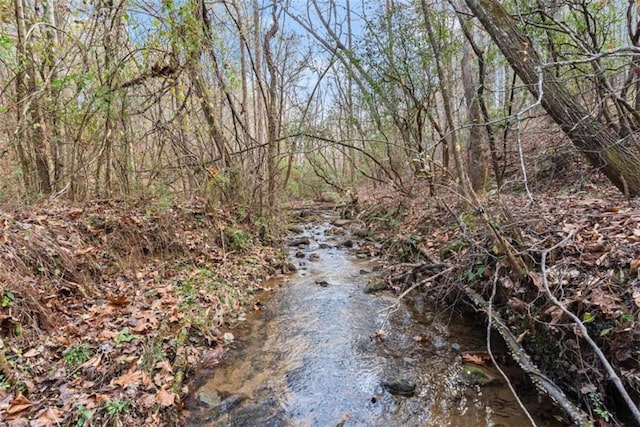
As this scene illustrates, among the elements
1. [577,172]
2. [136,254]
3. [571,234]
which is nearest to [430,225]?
[577,172]

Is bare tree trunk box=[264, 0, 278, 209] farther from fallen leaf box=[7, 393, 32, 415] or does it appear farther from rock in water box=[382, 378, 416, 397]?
fallen leaf box=[7, 393, 32, 415]

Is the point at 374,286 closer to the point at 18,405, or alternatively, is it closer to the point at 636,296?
the point at 636,296

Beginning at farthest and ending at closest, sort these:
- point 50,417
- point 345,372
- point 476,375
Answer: point 345,372 < point 476,375 < point 50,417

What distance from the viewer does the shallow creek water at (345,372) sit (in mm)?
3346

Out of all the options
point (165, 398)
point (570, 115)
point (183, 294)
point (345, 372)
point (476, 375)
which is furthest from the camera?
point (183, 294)

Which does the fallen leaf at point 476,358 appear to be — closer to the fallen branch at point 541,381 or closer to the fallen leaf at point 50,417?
the fallen branch at point 541,381

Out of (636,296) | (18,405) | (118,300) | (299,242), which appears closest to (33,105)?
(118,300)

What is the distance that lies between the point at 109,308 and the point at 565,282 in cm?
503

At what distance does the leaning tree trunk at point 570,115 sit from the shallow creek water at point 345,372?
2.89 meters

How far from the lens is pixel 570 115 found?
16.1ft

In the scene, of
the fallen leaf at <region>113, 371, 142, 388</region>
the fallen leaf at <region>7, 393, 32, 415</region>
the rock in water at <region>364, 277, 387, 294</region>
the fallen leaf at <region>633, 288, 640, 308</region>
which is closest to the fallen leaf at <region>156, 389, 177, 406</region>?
the fallen leaf at <region>113, 371, 142, 388</region>

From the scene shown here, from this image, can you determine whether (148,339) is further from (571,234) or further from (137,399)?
(571,234)

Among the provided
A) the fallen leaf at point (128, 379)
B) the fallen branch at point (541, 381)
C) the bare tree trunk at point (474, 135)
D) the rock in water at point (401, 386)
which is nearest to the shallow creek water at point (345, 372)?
the rock in water at point (401, 386)

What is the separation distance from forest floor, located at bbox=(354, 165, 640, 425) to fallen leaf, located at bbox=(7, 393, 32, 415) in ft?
13.6
